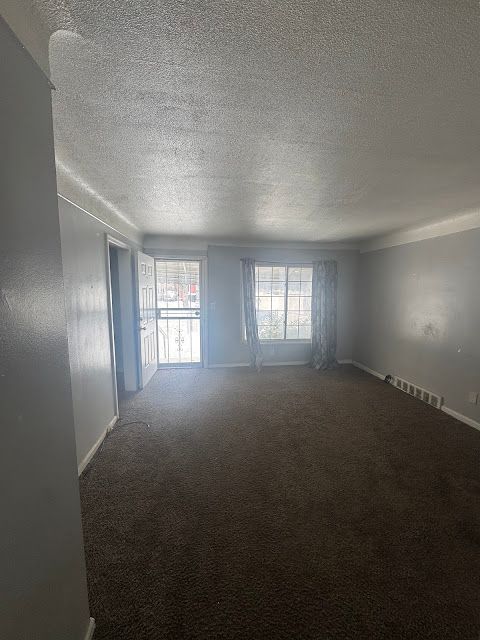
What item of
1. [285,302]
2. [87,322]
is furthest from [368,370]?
[87,322]

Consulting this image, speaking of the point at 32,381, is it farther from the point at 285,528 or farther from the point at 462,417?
the point at 462,417

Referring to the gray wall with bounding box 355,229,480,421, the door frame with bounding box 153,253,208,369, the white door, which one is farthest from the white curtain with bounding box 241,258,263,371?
the gray wall with bounding box 355,229,480,421

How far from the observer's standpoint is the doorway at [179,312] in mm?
4422

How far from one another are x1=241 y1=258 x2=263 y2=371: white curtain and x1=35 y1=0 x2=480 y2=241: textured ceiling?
229 cm

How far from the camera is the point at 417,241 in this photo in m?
3.38

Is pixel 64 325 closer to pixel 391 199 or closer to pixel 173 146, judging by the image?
pixel 173 146

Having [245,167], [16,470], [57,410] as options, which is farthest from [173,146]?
[16,470]

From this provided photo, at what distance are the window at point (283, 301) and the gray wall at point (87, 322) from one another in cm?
267

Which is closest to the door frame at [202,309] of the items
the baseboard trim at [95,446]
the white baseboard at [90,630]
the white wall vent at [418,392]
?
the baseboard trim at [95,446]

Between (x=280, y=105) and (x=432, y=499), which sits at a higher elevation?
(x=280, y=105)

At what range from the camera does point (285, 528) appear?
156cm

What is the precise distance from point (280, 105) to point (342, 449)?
2.47m

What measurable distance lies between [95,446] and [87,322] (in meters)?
1.06

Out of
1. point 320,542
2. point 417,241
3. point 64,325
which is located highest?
point 417,241
